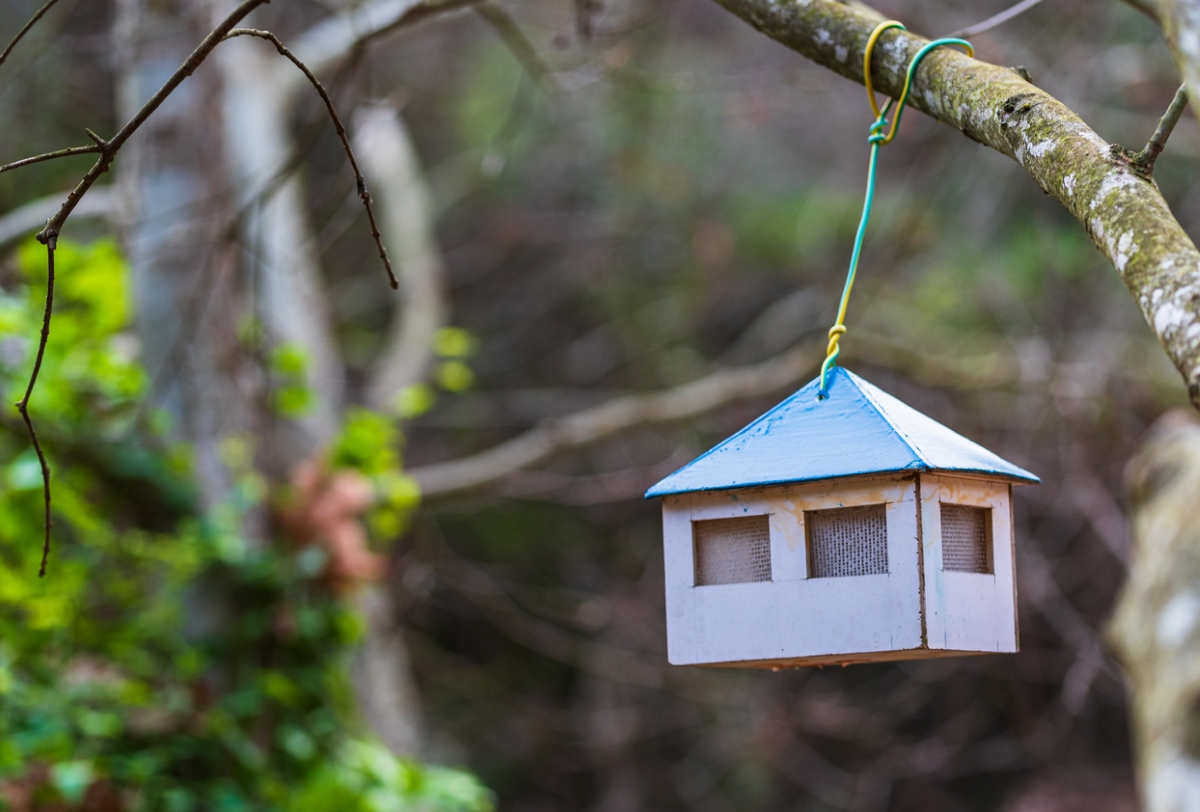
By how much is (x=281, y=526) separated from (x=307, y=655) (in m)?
0.33

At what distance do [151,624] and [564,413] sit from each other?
3316 mm

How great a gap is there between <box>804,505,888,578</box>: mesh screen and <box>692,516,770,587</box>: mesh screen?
55mm

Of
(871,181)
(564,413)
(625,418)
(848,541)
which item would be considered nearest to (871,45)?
(871,181)

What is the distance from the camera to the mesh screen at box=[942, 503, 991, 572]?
119 centimetres

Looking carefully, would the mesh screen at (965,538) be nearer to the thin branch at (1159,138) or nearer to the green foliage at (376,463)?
the thin branch at (1159,138)

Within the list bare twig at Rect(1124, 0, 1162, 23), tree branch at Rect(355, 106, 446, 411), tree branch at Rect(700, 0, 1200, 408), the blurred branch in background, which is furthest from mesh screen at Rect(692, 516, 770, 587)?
tree branch at Rect(355, 106, 446, 411)

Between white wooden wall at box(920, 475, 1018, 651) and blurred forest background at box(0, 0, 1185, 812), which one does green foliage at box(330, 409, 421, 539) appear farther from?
white wooden wall at box(920, 475, 1018, 651)

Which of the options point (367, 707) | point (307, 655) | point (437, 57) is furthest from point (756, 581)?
point (437, 57)

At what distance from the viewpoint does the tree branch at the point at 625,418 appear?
3.41m

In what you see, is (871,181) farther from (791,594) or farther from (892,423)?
(791,594)

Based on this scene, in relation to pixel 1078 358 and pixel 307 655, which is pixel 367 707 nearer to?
pixel 307 655

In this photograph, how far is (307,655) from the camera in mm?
2709

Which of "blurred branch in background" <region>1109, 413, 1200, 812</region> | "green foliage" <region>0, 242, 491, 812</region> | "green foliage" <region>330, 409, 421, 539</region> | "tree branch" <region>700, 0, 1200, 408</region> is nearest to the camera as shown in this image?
"tree branch" <region>700, 0, 1200, 408</region>

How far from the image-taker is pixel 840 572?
117 centimetres
